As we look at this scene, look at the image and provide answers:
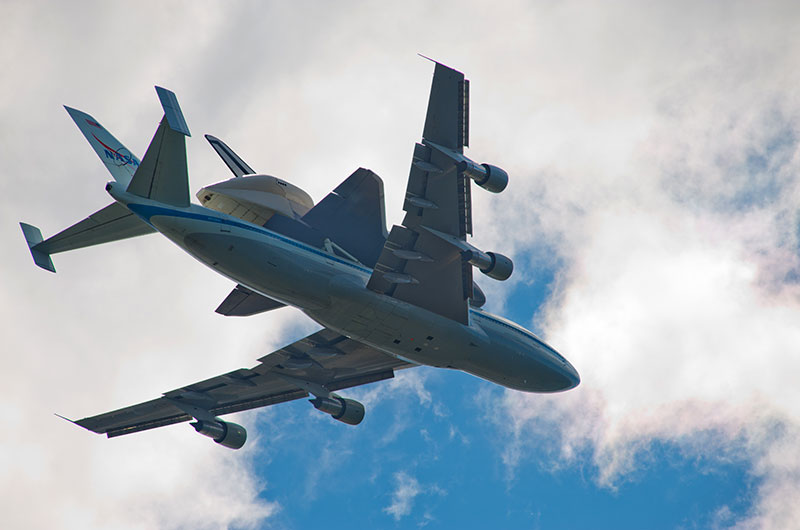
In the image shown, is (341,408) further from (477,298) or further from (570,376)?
(570,376)

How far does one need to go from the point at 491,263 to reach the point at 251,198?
26.9 feet

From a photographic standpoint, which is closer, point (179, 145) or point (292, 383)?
point (179, 145)

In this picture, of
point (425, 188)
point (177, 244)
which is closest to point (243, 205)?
point (177, 244)

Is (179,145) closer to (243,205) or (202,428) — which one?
(243,205)

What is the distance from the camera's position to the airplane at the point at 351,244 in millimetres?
27000

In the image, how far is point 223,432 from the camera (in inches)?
1484

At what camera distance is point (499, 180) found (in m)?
28.6

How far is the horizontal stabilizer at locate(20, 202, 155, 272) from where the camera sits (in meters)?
28.2

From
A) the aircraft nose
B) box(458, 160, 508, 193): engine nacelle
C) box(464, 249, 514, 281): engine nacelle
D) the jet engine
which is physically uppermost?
the aircraft nose

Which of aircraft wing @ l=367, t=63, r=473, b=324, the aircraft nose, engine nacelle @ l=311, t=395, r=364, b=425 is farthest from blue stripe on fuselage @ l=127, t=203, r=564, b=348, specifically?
the aircraft nose

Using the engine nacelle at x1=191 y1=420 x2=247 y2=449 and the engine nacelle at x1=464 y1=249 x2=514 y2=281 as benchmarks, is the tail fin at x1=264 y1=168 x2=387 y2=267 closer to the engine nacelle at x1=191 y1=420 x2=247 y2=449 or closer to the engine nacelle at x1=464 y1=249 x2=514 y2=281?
the engine nacelle at x1=464 y1=249 x2=514 y2=281

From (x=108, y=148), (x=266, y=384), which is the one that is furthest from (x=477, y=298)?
(x=108, y=148)

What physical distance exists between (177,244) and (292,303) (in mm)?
4207

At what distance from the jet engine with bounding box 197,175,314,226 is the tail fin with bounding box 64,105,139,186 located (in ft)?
8.46
